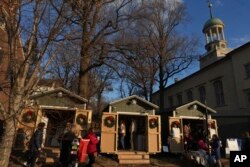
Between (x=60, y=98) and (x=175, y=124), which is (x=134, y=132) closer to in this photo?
(x=175, y=124)

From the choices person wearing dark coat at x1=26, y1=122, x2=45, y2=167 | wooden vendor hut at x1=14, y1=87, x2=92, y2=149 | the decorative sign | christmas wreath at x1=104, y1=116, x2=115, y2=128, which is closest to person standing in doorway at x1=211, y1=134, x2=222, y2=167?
the decorative sign

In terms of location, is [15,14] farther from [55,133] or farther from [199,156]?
[199,156]

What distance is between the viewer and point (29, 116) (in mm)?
14523

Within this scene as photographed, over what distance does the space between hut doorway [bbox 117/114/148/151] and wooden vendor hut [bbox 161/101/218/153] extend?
6.04 ft

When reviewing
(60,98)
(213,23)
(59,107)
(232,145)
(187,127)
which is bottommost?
(232,145)

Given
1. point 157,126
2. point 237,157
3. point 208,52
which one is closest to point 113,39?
point 157,126

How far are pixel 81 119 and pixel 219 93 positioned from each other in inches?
755

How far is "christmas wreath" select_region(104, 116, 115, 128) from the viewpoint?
15.3 metres

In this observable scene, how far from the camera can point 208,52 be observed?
139 feet

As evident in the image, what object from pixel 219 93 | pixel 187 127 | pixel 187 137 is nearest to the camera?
pixel 187 137

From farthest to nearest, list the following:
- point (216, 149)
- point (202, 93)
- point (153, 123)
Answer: point (202, 93) < point (153, 123) < point (216, 149)

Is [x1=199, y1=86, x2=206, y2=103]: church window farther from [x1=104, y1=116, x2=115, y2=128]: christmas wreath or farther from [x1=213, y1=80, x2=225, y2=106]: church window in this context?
[x1=104, y1=116, x2=115, y2=128]: christmas wreath

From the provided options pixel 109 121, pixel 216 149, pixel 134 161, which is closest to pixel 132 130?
pixel 109 121

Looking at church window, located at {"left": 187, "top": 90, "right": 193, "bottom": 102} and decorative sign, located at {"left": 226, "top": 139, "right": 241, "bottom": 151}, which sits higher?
church window, located at {"left": 187, "top": 90, "right": 193, "bottom": 102}
